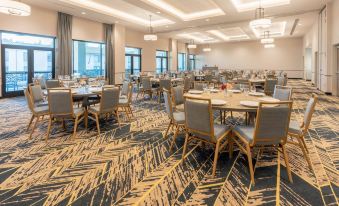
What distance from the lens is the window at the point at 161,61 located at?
60.2 ft

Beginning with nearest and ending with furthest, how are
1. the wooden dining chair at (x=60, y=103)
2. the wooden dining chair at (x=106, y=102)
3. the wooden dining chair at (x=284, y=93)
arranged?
the wooden dining chair at (x=60, y=103), the wooden dining chair at (x=284, y=93), the wooden dining chair at (x=106, y=102)

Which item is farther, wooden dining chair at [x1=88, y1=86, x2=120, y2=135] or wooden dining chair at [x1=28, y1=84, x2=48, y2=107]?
wooden dining chair at [x1=28, y1=84, x2=48, y2=107]

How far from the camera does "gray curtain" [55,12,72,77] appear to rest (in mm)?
10430

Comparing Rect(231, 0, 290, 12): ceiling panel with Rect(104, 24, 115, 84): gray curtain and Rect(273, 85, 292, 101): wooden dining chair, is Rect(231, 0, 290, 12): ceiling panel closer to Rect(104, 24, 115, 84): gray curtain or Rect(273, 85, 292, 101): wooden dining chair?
Rect(273, 85, 292, 101): wooden dining chair

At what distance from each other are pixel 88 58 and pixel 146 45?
4837 millimetres

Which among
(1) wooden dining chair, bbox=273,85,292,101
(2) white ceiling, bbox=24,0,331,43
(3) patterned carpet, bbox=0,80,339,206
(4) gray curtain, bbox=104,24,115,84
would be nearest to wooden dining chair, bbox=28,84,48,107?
(3) patterned carpet, bbox=0,80,339,206

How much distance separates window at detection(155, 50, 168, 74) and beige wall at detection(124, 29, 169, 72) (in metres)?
0.45

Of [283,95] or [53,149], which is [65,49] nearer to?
[53,149]

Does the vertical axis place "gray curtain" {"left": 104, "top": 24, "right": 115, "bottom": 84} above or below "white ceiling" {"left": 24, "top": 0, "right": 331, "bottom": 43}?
below

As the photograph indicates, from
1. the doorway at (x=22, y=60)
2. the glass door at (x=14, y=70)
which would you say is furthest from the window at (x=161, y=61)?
the glass door at (x=14, y=70)

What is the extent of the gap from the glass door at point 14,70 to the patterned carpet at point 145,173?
20.0 ft

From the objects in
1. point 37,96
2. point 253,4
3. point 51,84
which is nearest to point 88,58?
point 51,84

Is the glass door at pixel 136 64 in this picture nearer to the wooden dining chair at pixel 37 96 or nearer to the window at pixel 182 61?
the window at pixel 182 61

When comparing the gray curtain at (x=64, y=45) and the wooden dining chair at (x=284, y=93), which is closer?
the wooden dining chair at (x=284, y=93)
